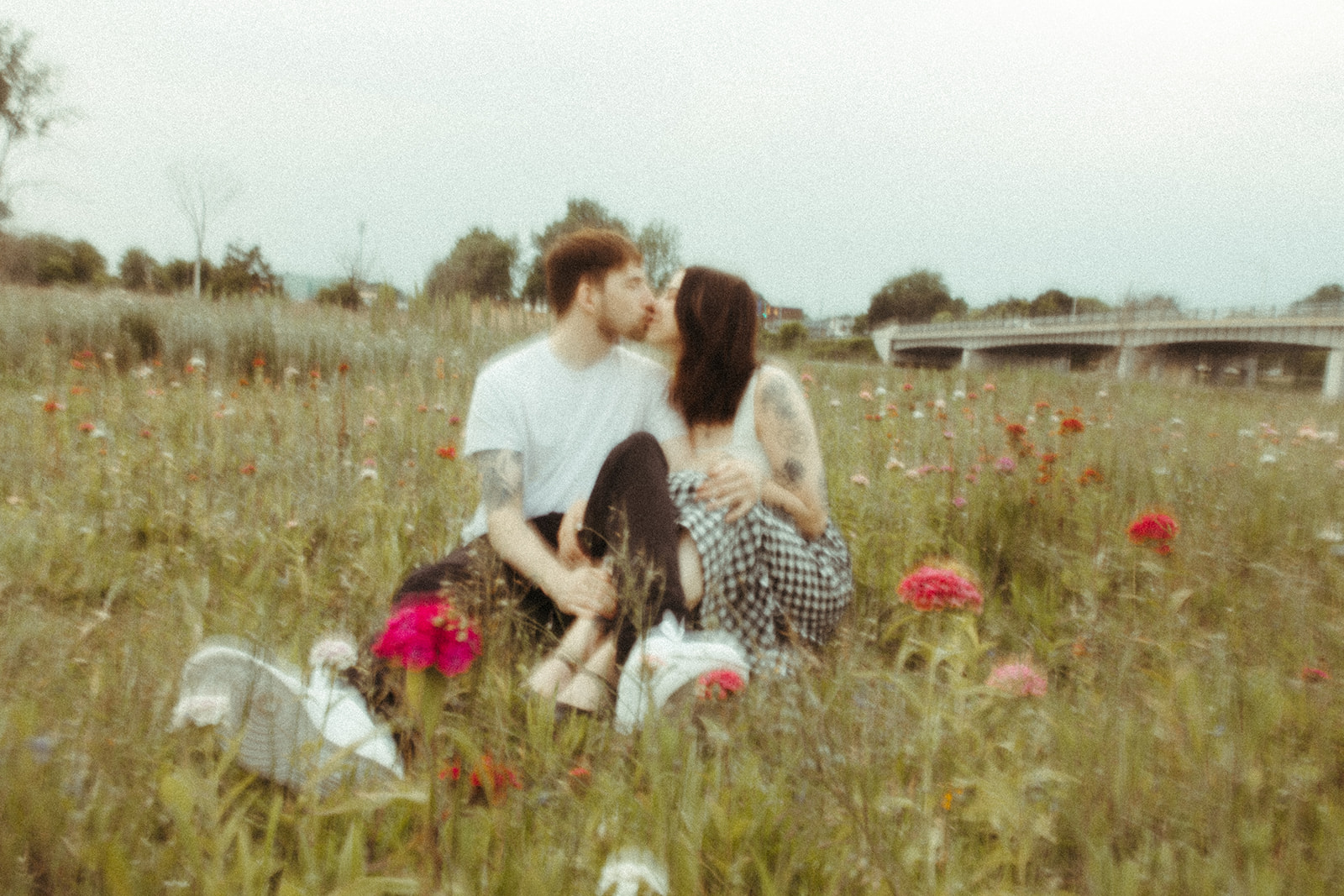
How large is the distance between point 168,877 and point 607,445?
1.73m

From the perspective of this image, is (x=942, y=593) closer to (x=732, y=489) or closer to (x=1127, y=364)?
(x=732, y=489)

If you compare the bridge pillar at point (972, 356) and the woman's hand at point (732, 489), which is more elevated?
the bridge pillar at point (972, 356)

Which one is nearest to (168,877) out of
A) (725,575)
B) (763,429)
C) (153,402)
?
(725,575)

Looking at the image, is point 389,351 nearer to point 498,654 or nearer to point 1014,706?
point 498,654

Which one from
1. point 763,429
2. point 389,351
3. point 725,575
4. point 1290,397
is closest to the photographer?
point 725,575

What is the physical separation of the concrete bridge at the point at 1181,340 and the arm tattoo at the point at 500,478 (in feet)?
81.0

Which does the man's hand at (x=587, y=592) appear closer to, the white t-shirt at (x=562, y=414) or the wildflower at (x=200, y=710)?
the white t-shirt at (x=562, y=414)

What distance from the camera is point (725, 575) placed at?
91.7 inches

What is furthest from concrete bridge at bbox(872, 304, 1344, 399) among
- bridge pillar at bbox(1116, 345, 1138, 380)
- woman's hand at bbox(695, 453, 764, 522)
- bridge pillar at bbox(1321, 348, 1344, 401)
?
woman's hand at bbox(695, 453, 764, 522)

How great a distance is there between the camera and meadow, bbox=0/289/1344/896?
108cm

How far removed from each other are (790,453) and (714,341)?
41 cm

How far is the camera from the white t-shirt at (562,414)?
2574 millimetres

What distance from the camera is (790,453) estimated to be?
2594 mm

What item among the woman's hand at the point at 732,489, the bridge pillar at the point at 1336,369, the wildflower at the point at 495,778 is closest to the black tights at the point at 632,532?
the woman's hand at the point at 732,489
